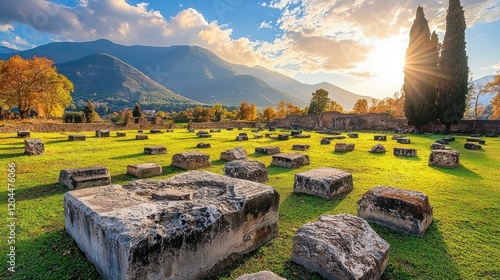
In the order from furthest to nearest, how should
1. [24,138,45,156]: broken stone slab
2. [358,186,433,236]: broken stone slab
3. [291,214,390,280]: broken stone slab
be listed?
[24,138,45,156]: broken stone slab → [358,186,433,236]: broken stone slab → [291,214,390,280]: broken stone slab

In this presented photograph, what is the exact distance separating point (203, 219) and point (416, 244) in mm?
3255

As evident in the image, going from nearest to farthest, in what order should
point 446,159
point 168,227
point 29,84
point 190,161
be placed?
point 168,227
point 190,161
point 446,159
point 29,84

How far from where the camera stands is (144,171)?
739 cm

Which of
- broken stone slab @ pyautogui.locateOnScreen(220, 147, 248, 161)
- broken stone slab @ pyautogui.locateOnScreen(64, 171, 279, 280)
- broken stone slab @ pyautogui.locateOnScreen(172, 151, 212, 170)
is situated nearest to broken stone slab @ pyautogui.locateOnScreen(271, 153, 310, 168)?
broken stone slab @ pyautogui.locateOnScreen(220, 147, 248, 161)

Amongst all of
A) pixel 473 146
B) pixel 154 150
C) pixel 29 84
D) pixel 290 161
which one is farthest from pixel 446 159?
pixel 29 84

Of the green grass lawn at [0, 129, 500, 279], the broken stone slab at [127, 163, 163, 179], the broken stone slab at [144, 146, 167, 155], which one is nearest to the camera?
the green grass lawn at [0, 129, 500, 279]

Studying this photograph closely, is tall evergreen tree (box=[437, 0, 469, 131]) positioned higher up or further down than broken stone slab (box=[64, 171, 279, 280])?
higher up

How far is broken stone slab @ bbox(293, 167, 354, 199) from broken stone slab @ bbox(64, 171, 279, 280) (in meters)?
2.12

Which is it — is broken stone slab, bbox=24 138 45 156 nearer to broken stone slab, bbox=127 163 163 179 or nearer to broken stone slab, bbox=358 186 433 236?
broken stone slab, bbox=127 163 163 179

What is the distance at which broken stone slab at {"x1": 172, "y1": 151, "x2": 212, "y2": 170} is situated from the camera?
8.60 meters

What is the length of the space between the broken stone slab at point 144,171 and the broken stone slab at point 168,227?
3.38 meters

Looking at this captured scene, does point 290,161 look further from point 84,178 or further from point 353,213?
point 84,178

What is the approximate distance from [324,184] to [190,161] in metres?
4.82

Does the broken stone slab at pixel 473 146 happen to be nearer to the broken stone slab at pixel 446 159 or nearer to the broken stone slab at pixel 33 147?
the broken stone slab at pixel 446 159
